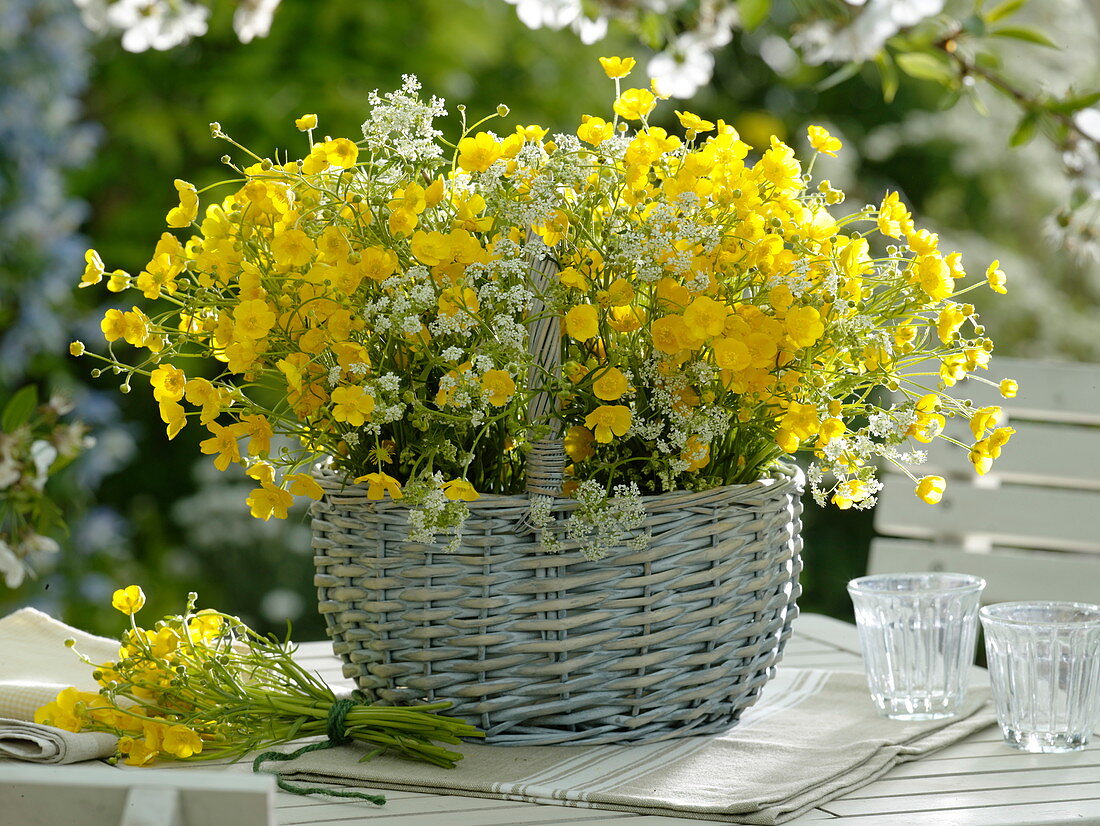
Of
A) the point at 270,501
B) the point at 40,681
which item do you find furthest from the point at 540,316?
the point at 40,681

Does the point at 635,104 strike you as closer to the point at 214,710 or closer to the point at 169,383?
the point at 169,383

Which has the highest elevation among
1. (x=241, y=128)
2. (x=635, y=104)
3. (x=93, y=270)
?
(x=241, y=128)

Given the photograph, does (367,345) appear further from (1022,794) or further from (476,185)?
(1022,794)

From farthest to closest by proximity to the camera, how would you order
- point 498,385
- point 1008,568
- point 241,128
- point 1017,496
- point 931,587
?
point 241,128
point 1017,496
point 1008,568
point 931,587
point 498,385

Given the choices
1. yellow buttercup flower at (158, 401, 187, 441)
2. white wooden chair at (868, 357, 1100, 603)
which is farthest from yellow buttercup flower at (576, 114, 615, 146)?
white wooden chair at (868, 357, 1100, 603)

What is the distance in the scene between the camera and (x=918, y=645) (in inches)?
46.6

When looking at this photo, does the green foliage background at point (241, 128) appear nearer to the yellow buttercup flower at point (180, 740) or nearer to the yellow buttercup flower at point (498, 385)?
the yellow buttercup flower at point (180, 740)

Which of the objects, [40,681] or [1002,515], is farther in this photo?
[1002,515]

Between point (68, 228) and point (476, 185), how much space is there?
7.49ft

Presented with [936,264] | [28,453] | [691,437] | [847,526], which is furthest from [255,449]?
[847,526]

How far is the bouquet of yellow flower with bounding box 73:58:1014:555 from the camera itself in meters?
0.98

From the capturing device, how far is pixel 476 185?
1.06m

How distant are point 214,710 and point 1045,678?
2.33 ft

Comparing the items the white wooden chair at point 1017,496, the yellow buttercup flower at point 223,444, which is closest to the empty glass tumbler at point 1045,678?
the yellow buttercup flower at point 223,444
